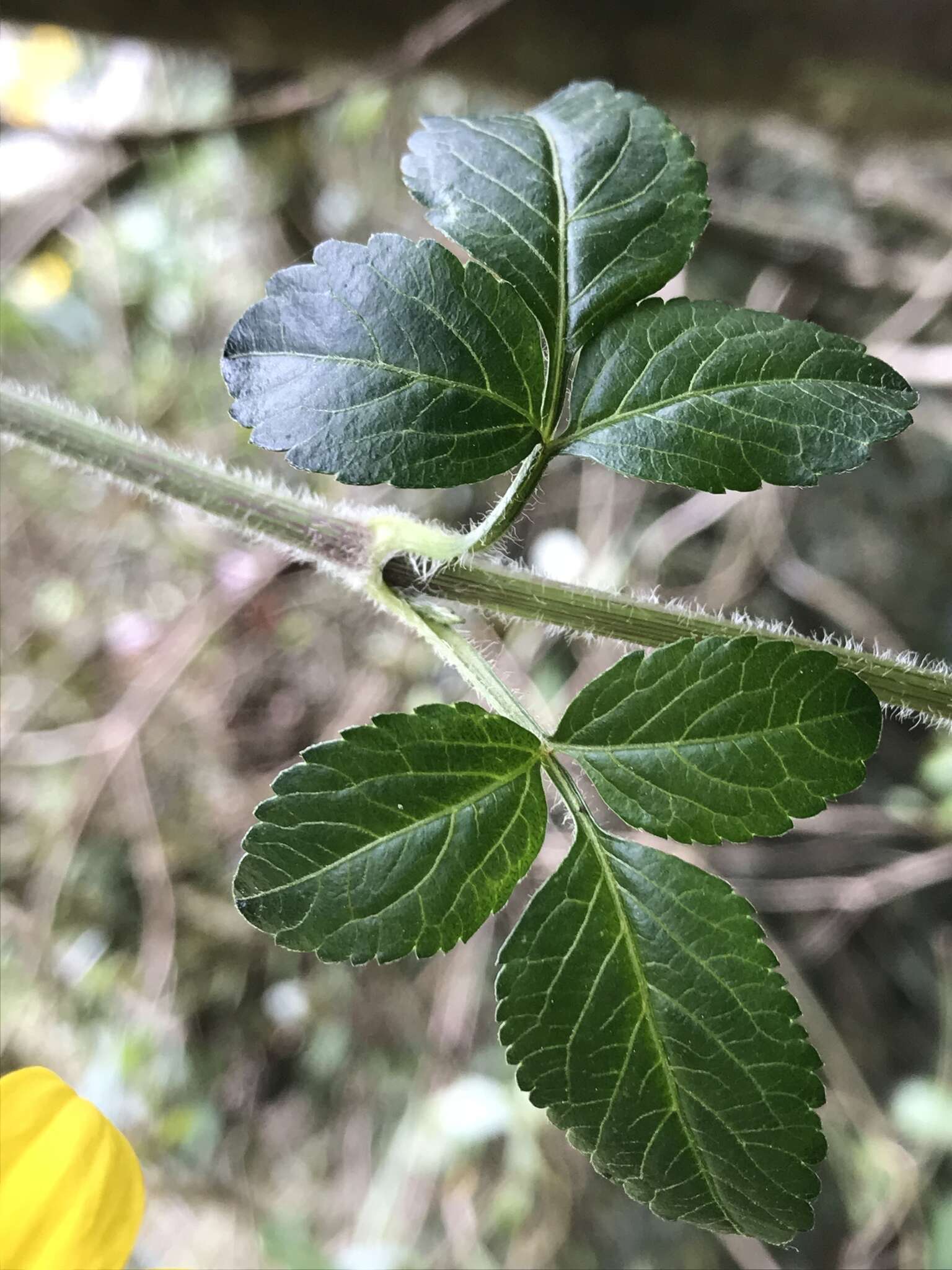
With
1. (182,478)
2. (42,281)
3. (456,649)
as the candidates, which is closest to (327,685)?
(42,281)

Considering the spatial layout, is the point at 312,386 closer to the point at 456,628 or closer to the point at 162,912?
the point at 456,628

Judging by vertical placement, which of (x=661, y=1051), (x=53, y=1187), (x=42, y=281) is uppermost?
(x=661, y=1051)

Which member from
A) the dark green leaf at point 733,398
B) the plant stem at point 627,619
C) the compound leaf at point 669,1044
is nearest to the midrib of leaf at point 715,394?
the dark green leaf at point 733,398

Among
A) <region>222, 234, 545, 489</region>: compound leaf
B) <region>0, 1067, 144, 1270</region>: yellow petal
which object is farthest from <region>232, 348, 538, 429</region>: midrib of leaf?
<region>0, 1067, 144, 1270</region>: yellow petal

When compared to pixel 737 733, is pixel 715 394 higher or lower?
higher

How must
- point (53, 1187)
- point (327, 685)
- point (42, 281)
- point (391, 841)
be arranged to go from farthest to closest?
point (42, 281) < point (327, 685) < point (53, 1187) < point (391, 841)

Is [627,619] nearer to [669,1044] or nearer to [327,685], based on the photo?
[669,1044]
